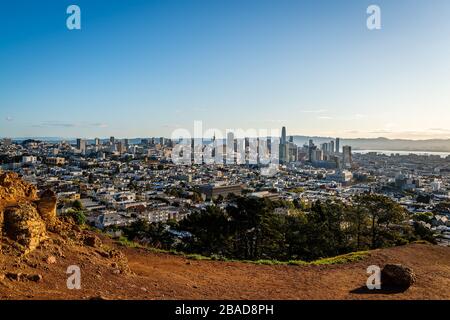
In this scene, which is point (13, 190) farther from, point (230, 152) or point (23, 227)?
point (230, 152)

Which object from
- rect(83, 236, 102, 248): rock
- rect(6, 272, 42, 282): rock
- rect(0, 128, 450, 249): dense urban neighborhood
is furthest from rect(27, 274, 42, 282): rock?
rect(0, 128, 450, 249): dense urban neighborhood

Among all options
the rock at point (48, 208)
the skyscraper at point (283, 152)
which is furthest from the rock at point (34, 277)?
the skyscraper at point (283, 152)

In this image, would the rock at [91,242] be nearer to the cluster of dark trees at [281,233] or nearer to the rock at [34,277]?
the rock at [34,277]

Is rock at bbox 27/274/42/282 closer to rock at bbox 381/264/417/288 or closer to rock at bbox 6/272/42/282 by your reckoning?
rock at bbox 6/272/42/282

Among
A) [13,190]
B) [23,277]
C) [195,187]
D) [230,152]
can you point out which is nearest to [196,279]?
[23,277]

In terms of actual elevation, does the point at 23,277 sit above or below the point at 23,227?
below

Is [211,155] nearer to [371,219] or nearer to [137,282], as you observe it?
[371,219]

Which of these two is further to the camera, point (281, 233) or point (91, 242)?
point (281, 233)

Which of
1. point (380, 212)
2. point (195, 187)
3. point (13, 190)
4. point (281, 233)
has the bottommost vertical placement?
point (195, 187)

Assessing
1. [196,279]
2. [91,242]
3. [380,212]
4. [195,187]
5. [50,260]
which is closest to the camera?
[50,260]
